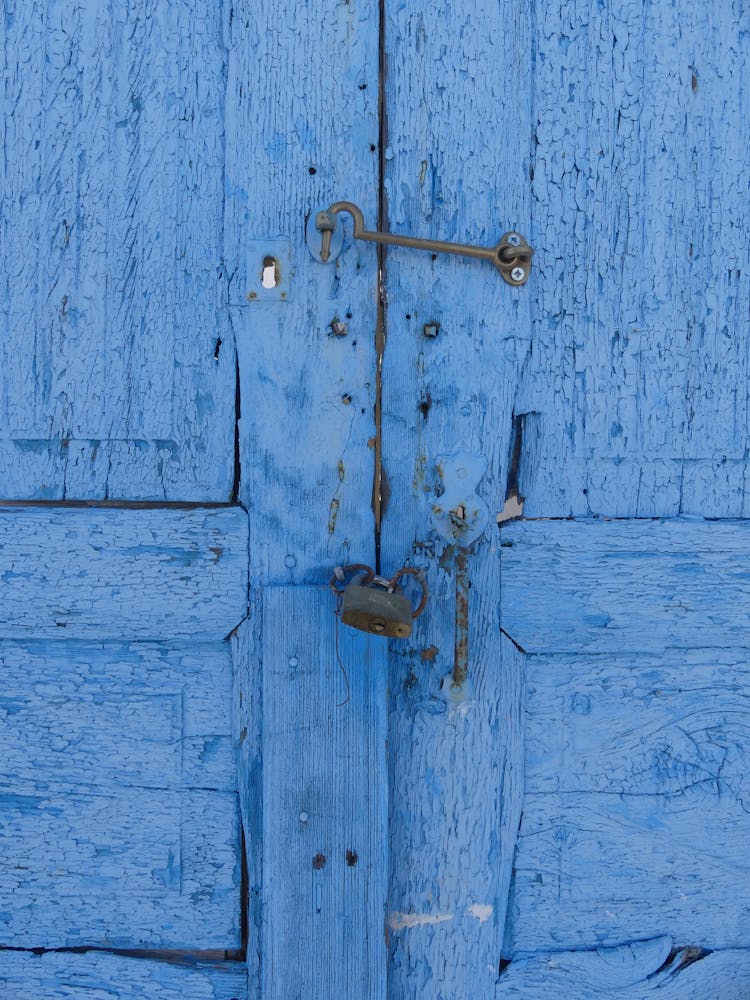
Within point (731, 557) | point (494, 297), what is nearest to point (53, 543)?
point (494, 297)

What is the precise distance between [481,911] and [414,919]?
0.08 meters

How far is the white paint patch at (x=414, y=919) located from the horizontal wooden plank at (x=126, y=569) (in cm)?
42

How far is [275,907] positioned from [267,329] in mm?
701

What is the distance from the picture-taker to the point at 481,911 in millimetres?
865

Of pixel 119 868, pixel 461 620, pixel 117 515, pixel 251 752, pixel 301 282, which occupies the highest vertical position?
pixel 301 282

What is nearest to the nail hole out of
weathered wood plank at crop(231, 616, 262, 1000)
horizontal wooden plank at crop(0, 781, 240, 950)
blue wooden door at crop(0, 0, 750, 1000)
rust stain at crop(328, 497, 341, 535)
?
blue wooden door at crop(0, 0, 750, 1000)

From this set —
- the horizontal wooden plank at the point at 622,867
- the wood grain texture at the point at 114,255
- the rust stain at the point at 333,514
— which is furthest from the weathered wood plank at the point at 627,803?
the wood grain texture at the point at 114,255

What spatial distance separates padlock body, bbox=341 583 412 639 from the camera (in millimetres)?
737

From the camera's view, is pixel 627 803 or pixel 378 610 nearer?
pixel 378 610

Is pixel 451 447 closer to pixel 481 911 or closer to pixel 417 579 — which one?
pixel 417 579

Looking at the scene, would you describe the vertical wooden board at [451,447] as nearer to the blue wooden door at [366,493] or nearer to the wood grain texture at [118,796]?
the blue wooden door at [366,493]

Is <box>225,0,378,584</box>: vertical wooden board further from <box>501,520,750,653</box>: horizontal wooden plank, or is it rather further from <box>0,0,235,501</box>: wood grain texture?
<box>501,520,750,653</box>: horizontal wooden plank

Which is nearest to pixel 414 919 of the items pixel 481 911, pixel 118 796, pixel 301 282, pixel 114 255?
pixel 481 911

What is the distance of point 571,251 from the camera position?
86cm
